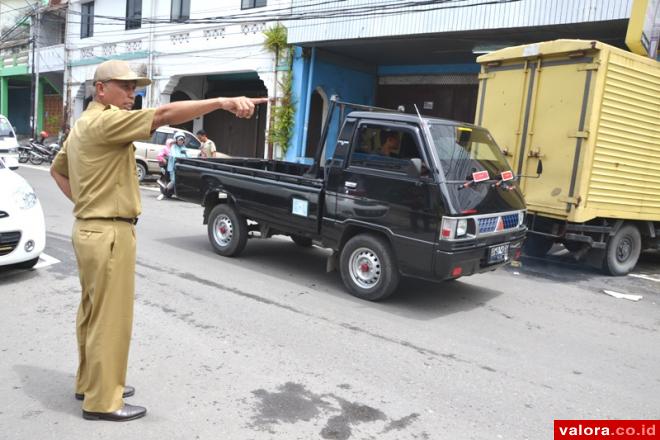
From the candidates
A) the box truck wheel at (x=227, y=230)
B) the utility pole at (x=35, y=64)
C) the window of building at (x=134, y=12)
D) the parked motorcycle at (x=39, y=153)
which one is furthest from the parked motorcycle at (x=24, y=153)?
the box truck wheel at (x=227, y=230)

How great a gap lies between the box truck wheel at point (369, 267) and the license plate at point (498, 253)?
3.17ft

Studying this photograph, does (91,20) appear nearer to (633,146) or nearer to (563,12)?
(563,12)

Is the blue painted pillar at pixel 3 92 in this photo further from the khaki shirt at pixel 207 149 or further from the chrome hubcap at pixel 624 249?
the chrome hubcap at pixel 624 249

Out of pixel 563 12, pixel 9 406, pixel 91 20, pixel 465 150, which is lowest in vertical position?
pixel 9 406

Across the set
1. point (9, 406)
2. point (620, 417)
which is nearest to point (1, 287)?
point (9, 406)

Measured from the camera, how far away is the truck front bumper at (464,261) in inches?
205

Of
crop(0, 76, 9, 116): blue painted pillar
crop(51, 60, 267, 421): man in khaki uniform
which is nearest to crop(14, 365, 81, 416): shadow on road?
crop(51, 60, 267, 421): man in khaki uniform

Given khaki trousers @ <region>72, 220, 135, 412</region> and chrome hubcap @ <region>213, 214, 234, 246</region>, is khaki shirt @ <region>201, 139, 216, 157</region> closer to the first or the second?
chrome hubcap @ <region>213, 214, 234, 246</region>

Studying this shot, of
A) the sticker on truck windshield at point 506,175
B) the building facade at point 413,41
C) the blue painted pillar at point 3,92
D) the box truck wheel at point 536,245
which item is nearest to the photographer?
the sticker on truck windshield at point 506,175

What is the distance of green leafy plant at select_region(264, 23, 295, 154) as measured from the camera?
55.0 ft

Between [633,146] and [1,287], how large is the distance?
8004 mm

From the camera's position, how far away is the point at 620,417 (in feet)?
12.0

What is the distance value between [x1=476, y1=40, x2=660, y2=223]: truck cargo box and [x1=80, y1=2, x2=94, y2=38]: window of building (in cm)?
2233

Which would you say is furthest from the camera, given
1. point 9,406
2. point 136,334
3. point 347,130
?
point 347,130
